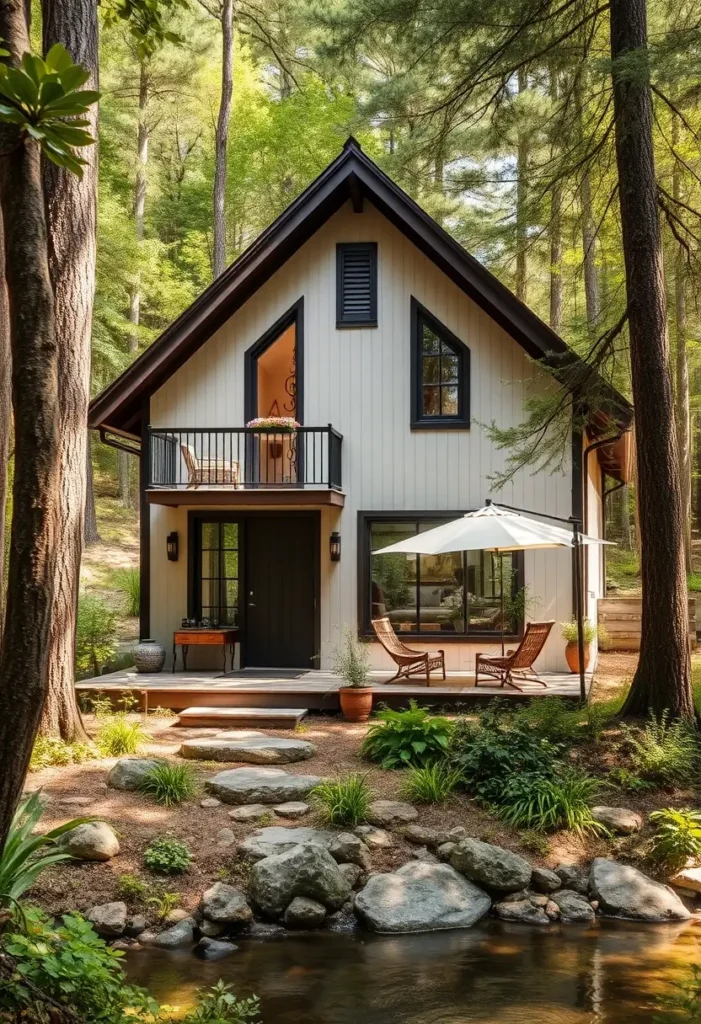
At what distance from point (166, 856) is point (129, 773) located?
1336 millimetres

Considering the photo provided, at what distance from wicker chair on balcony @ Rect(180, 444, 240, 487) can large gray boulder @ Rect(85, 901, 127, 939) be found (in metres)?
6.67

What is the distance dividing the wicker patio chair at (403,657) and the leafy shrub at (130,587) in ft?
23.6

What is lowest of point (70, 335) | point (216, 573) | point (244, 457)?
point (216, 573)

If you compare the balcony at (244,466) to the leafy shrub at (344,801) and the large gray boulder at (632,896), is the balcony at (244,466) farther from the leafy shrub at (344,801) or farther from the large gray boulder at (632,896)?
the large gray boulder at (632,896)

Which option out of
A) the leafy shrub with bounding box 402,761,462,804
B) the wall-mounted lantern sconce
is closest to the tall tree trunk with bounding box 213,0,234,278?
the wall-mounted lantern sconce

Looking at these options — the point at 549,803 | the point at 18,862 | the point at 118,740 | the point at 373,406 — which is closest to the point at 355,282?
the point at 373,406

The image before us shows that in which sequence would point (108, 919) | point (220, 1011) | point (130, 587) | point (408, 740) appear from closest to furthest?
point (220, 1011) < point (108, 919) < point (408, 740) < point (130, 587)

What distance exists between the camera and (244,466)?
40.2 feet

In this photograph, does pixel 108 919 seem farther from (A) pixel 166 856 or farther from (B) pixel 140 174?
(B) pixel 140 174

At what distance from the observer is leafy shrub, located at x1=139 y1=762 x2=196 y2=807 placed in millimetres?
7059

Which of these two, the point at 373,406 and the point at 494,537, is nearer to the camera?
the point at 494,537

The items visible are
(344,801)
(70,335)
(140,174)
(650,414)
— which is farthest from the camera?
(140,174)

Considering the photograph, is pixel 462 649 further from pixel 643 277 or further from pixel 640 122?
pixel 640 122

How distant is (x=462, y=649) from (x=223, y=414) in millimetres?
4601
